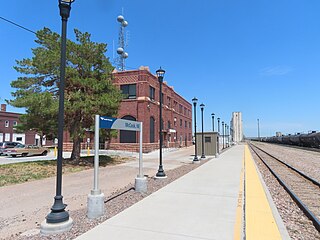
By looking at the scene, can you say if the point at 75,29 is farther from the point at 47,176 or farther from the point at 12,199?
the point at 12,199

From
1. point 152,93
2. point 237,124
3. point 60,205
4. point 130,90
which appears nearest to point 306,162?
point 60,205

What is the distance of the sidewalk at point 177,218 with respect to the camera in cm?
443

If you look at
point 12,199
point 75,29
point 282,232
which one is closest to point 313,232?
point 282,232

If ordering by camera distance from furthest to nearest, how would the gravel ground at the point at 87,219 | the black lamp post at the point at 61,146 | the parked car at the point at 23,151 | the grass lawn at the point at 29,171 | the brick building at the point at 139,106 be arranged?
1. the brick building at the point at 139,106
2. the parked car at the point at 23,151
3. the grass lawn at the point at 29,171
4. the black lamp post at the point at 61,146
5. the gravel ground at the point at 87,219

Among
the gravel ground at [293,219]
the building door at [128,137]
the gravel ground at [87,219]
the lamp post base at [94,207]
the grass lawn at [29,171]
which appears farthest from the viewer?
the building door at [128,137]

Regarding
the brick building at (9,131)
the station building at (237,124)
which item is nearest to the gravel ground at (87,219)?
the brick building at (9,131)

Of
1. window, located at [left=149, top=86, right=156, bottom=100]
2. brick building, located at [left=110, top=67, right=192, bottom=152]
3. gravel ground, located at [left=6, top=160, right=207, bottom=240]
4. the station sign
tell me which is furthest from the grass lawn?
window, located at [left=149, top=86, right=156, bottom=100]

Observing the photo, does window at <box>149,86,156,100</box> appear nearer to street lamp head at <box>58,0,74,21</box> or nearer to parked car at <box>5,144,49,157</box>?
parked car at <box>5,144,49,157</box>

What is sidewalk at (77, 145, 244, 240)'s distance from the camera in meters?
4.43

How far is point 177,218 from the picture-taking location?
532cm

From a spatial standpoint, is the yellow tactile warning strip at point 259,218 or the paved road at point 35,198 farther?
the paved road at point 35,198

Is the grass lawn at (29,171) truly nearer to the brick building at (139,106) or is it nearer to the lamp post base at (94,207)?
the lamp post base at (94,207)

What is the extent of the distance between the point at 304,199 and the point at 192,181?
4.03 meters

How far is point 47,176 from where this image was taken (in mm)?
12406
